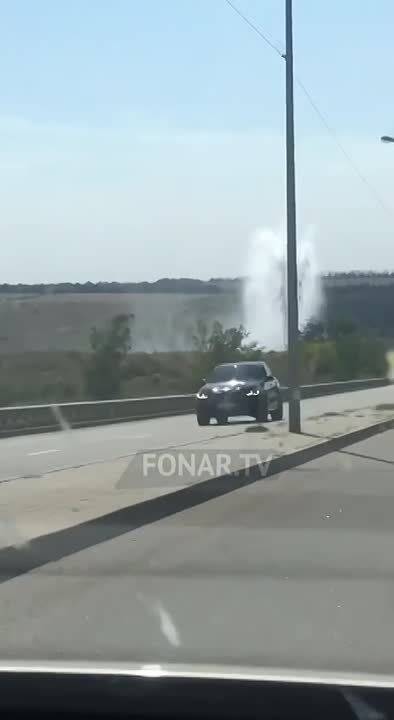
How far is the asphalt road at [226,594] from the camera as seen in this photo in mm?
7164

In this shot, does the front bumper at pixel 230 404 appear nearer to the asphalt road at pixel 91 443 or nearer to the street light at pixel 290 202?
the asphalt road at pixel 91 443

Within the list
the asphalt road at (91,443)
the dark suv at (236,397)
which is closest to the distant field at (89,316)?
the dark suv at (236,397)

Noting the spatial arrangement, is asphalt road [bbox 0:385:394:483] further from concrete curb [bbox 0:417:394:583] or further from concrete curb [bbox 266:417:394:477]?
concrete curb [bbox 0:417:394:583]

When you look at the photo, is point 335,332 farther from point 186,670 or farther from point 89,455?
point 186,670

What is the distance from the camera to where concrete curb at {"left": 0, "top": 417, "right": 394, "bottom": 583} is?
32.9ft

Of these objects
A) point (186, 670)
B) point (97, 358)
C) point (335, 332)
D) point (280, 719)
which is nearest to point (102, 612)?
point (186, 670)

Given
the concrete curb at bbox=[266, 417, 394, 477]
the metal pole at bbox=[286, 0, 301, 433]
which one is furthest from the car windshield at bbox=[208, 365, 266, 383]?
the metal pole at bbox=[286, 0, 301, 433]

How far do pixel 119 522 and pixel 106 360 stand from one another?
52.7 metres

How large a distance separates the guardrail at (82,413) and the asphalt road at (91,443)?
1144mm

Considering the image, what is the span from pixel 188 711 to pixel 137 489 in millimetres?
10085

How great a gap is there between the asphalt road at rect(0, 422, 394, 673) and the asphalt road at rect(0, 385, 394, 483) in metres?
6.09

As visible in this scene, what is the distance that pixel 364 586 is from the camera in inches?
369

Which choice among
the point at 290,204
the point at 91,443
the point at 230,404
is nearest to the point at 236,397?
the point at 230,404

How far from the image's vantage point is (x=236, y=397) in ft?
112
